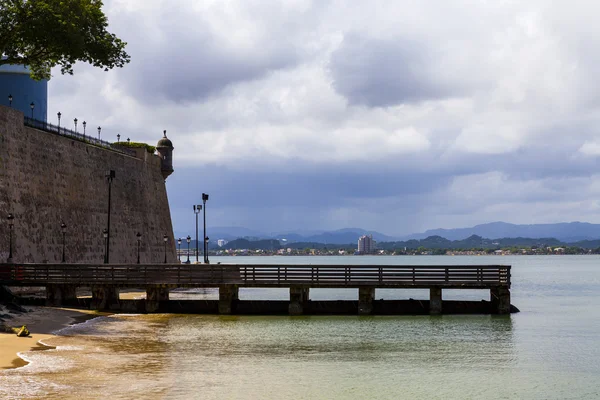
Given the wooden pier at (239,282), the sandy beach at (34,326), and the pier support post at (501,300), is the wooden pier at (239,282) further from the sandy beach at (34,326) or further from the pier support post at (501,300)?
the sandy beach at (34,326)

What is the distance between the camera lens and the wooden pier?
38.1m

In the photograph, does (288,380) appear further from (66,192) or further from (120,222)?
(120,222)

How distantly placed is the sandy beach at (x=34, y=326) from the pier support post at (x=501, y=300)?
19.0m

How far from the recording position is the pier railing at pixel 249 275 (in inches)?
1494

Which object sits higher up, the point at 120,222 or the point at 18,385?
the point at 120,222

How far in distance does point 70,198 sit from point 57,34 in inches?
723

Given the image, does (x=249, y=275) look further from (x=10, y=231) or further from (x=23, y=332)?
(x=10, y=231)

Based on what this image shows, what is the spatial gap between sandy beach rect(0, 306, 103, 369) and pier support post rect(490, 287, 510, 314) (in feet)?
62.5

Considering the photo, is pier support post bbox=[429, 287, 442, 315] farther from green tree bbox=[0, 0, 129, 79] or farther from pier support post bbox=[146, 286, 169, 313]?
green tree bbox=[0, 0, 129, 79]

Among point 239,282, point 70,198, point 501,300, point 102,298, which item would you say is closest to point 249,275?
point 239,282

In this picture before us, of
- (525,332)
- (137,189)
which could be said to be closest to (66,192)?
(137,189)

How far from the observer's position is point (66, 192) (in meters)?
53.3

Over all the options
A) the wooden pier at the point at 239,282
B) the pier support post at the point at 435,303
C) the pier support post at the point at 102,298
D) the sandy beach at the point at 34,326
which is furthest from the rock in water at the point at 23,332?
the pier support post at the point at 435,303

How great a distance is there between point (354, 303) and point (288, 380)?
17325 millimetres
